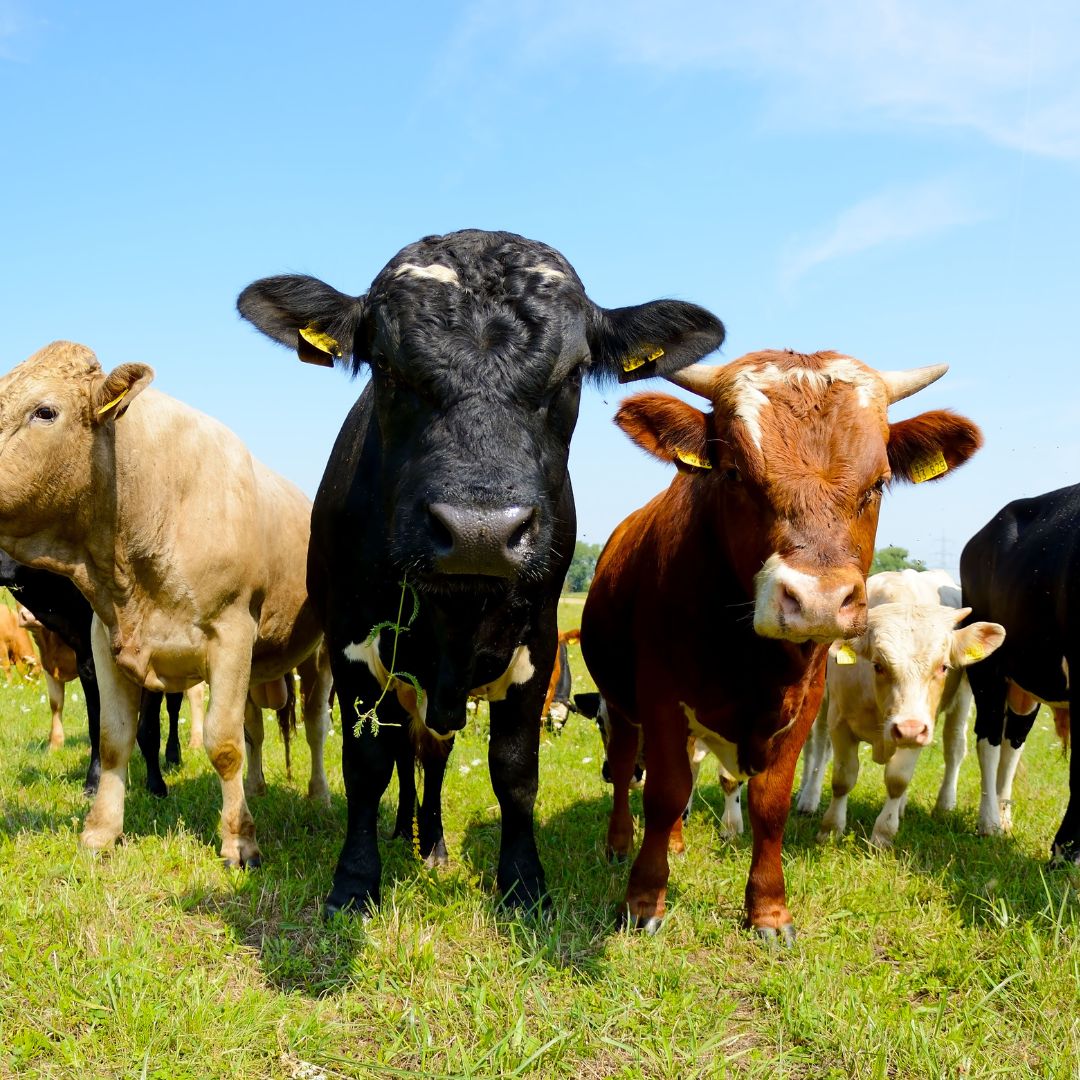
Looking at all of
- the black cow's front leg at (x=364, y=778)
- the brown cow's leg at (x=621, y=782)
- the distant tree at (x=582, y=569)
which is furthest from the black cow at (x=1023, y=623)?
the distant tree at (x=582, y=569)

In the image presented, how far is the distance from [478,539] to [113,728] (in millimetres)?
3114

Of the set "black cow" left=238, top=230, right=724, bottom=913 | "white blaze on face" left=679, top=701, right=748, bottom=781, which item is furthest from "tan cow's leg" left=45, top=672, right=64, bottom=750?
"white blaze on face" left=679, top=701, right=748, bottom=781

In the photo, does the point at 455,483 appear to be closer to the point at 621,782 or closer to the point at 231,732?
the point at 231,732

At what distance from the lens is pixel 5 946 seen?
11.3ft

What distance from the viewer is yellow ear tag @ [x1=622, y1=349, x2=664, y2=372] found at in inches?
166

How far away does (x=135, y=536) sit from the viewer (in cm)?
475

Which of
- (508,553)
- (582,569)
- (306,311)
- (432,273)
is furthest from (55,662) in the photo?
(582,569)

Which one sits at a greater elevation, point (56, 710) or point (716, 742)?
point (716, 742)

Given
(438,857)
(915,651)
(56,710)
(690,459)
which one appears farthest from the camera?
(56,710)

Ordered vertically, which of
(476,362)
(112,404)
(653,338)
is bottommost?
(112,404)

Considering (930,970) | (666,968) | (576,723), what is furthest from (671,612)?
(576,723)

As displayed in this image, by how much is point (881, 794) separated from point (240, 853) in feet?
16.4

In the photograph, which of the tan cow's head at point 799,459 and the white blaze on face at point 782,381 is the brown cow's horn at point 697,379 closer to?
the tan cow's head at point 799,459

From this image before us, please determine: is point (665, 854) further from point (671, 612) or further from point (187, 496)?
point (187, 496)
